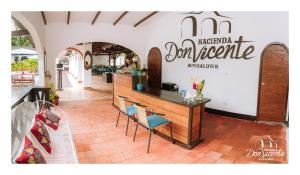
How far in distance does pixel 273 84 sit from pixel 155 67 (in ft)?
13.8

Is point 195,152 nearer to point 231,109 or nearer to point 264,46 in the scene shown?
point 231,109

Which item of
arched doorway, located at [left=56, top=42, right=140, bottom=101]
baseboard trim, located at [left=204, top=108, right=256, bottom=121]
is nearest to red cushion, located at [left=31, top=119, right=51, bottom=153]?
baseboard trim, located at [left=204, top=108, right=256, bottom=121]

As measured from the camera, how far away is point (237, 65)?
541cm

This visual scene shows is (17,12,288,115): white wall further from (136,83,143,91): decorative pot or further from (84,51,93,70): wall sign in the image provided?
(84,51,93,70): wall sign

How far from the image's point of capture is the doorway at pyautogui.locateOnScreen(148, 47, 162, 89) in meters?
7.95

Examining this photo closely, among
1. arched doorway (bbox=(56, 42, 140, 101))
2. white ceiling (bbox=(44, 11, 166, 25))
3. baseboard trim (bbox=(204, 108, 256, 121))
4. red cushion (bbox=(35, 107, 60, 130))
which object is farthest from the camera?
arched doorway (bbox=(56, 42, 140, 101))

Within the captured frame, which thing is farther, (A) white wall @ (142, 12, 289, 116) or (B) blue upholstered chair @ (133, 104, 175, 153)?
(A) white wall @ (142, 12, 289, 116)

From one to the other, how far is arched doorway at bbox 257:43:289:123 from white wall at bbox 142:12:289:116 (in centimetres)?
13

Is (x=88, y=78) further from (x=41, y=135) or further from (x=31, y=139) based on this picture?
(x=31, y=139)

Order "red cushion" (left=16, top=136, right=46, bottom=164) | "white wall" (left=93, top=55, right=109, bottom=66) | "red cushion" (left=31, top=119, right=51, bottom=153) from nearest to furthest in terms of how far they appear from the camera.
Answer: "red cushion" (left=16, top=136, right=46, bottom=164) < "red cushion" (left=31, top=119, right=51, bottom=153) < "white wall" (left=93, top=55, right=109, bottom=66)

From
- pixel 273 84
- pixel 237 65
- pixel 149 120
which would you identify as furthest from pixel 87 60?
pixel 273 84

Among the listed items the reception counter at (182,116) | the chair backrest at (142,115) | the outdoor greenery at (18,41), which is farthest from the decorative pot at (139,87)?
the outdoor greenery at (18,41)

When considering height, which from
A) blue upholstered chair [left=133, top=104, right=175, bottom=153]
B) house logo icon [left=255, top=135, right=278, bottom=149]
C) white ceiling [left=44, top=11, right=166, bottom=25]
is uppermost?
white ceiling [left=44, top=11, right=166, bottom=25]
